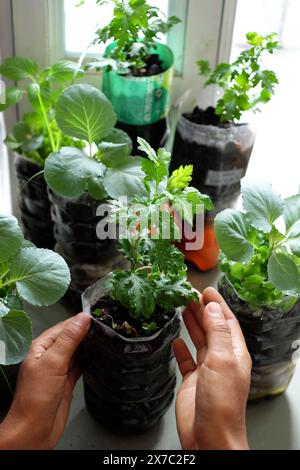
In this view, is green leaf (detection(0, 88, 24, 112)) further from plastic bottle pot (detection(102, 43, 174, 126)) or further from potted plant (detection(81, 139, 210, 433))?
potted plant (detection(81, 139, 210, 433))

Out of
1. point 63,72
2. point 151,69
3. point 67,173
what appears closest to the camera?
point 67,173

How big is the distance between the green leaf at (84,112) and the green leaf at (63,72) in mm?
113

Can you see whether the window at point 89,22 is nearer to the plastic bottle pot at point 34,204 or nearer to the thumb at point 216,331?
the plastic bottle pot at point 34,204

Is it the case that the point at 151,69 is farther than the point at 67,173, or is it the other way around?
the point at 151,69

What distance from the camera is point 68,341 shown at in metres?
0.75

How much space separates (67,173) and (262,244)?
312 mm

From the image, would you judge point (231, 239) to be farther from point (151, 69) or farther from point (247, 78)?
point (151, 69)

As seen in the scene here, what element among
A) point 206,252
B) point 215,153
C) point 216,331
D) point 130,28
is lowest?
point 206,252

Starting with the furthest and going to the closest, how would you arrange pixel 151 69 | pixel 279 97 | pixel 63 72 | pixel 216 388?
pixel 279 97, pixel 151 69, pixel 63 72, pixel 216 388

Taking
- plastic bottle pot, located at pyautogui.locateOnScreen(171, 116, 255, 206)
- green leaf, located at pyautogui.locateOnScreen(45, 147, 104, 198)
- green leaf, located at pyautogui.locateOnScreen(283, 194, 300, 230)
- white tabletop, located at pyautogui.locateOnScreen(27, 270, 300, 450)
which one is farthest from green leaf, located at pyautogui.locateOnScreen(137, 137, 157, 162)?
white tabletop, located at pyautogui.locateOnScreen(27, 270, 300, 450)

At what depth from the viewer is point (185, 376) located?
2.69 ft

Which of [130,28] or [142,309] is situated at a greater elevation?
[130,28]

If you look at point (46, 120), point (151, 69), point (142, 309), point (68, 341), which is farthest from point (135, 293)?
point (151, 69)

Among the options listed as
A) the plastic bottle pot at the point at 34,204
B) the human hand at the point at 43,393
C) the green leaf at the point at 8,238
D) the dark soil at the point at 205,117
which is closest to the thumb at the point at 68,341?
the human hand at the point at 43,393
